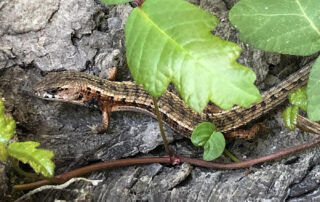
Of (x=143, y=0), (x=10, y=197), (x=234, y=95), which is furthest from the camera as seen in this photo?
(x=10, y=197)

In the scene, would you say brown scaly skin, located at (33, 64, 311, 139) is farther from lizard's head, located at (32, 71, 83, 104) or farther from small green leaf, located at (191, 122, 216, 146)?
small green leaf, located at (191, 122, 216, 146)

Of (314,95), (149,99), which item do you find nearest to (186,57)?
(314,95)

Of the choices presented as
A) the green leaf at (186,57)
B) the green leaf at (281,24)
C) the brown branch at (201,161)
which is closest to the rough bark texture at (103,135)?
the brown branch at (201,161)

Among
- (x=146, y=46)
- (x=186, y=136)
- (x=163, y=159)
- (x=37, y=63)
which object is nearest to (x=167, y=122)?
(x=186, y=136)

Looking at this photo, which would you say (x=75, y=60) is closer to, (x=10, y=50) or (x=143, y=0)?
(x=10, y=50)

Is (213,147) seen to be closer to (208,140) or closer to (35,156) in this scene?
(208,140)
